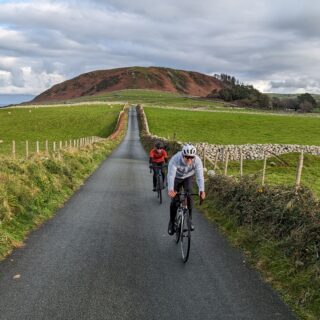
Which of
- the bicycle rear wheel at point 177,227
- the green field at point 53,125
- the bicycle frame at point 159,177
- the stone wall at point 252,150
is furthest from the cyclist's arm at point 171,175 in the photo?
the green field at point 53,125

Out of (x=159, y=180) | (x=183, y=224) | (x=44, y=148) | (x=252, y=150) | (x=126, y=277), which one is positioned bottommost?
(x=44, y=148)

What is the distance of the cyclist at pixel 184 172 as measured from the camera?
916 cm

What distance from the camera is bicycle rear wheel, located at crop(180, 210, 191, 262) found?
347 inches

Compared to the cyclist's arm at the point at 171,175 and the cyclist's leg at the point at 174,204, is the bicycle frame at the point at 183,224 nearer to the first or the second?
the cyclist's leg at the point at 174,204

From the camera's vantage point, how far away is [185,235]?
30.8 feet

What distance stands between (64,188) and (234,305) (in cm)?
1178

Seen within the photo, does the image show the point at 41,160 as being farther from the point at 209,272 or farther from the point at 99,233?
the point at 209,272

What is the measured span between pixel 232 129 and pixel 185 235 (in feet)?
194

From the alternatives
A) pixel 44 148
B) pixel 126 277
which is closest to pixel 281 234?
pixel 126 277

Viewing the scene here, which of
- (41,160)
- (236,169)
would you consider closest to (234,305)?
(41,160)

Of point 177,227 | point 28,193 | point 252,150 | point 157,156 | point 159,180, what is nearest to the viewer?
point 177,227

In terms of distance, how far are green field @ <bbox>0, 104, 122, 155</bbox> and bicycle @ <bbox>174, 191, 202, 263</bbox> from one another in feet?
165

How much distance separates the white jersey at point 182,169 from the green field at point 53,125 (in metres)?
50.3

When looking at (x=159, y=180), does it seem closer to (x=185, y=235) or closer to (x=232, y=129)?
(x=185, y=235)
